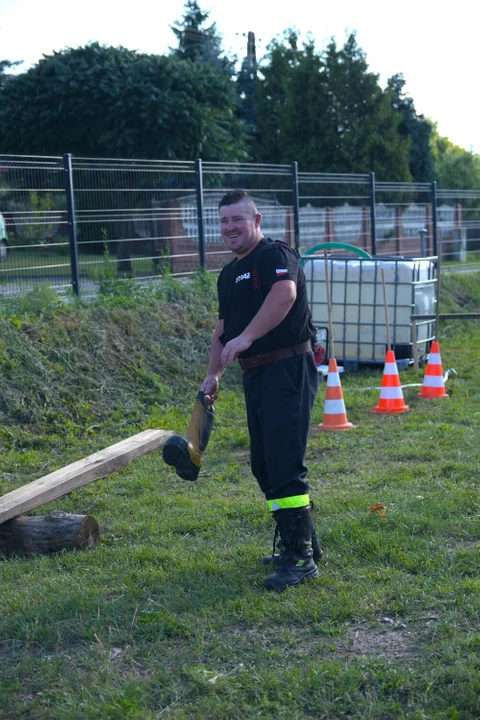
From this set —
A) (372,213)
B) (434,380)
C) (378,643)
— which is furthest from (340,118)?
(378,643)

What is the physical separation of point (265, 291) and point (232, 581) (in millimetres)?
1474

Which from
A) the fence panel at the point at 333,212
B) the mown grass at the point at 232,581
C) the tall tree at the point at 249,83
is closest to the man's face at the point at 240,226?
the mown grass at the point at 232,581

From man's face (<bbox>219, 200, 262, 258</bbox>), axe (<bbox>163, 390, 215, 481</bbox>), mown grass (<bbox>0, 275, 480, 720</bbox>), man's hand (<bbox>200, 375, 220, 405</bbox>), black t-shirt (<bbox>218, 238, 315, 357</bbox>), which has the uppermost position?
man's face (<bbox>219, 200, 262, 258</bbox>)

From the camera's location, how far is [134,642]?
149 inches

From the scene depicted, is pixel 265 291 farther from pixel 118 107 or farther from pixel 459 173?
pixel 459 173

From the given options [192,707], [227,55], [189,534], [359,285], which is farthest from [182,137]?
[227,55]

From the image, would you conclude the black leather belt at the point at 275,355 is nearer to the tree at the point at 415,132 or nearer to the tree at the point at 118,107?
the tree at the point at 118,107

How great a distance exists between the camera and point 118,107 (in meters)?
25.3

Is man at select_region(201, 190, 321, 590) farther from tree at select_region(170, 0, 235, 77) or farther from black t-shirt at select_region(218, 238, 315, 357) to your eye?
tree at select_region(170, 0, 235, 77)

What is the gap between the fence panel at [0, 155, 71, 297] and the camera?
1066 centimetres

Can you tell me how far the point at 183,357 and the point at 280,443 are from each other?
6077 mm

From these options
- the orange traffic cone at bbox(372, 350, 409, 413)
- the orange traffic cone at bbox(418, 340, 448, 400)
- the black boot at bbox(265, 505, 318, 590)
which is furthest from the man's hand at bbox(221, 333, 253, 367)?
the orange traffic cone at bbox(418, 340, 448, 400)

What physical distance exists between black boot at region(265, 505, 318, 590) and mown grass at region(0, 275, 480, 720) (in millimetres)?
77

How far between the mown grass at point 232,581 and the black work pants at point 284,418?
51 centimetres
